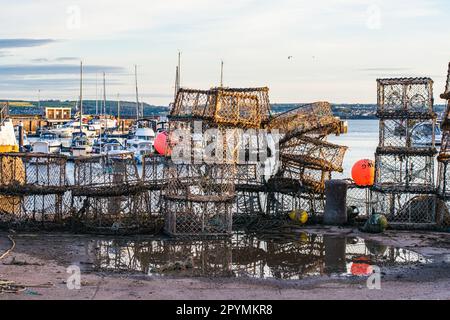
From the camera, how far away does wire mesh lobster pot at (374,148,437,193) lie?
15359 millimetres

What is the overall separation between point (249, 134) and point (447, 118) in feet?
13.8

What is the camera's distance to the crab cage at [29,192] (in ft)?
48.2

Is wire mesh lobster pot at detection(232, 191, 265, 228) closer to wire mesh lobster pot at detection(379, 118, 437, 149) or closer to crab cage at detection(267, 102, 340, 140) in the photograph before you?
crab cage at detection(267, 102, 340, 140)

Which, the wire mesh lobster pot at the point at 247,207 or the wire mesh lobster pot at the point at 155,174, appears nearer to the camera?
the wire mesh lobster pot at the point at 155,174

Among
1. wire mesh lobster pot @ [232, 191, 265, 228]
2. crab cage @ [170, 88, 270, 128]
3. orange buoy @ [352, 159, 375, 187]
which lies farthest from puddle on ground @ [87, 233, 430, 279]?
orange buoy @ [352, 159, 375, 187]

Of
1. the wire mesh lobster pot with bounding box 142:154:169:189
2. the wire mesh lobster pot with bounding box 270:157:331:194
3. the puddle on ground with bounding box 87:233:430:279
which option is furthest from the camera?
the wire mesh lobster pot with bounding box 270:157:331:194

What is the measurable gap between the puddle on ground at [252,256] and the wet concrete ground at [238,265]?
0.7 inches

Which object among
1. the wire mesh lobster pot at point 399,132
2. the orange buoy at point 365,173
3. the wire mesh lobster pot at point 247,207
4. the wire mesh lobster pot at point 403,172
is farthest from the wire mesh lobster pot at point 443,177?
the wire mesh lobster pot at point 247,207

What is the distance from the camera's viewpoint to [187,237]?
14.0m

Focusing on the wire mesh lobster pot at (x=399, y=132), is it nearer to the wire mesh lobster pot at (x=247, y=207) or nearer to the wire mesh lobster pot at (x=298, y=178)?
the wire mesh lobster pot at (x=298, y=178)

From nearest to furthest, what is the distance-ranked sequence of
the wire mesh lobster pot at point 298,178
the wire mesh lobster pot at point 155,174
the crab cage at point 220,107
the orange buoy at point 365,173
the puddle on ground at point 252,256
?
the puddle on ground at point 252,256, the crab cage at point 220,107, the wire mesh lobster pot at point 155,174, the wire mesh lobster pot at point 298,178, the orange buoy at point 365,173

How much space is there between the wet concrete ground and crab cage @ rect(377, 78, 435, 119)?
2571 mm

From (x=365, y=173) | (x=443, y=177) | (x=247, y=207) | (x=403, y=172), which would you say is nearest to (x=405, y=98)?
(x=403, y=172)

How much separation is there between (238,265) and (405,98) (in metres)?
5.99
